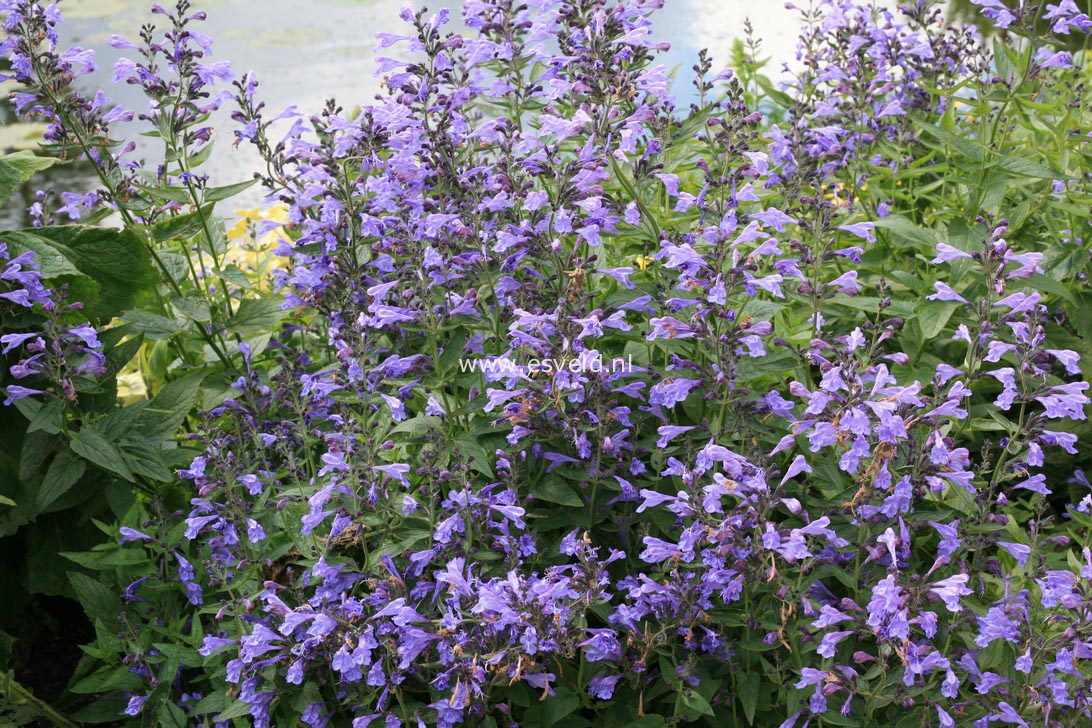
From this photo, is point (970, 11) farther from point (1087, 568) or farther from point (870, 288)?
point (1087, 568)

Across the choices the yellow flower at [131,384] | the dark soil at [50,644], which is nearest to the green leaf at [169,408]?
the dark soil at [50,644]

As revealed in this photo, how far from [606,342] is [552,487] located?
2.70ft

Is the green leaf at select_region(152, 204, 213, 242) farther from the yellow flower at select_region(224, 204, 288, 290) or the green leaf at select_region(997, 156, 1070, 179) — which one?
the green leaf at select_region(997, 156, 1070, 179)

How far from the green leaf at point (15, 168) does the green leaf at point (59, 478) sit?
1090 mm

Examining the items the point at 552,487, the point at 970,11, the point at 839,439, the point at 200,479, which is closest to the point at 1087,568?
the point at 839,439

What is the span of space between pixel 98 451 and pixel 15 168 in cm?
130

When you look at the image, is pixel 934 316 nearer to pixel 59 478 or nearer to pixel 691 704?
pixel 691 704

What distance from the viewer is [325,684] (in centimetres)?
318

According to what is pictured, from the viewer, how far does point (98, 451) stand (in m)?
3.66

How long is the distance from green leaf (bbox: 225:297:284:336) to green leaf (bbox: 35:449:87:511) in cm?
87

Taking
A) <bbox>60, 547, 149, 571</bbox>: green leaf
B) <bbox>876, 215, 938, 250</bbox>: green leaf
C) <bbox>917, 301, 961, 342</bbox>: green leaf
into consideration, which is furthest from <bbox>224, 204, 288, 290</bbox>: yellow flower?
<bbox>917, 301, 961, 342</bbox>: green leaf

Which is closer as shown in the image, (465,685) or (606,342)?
(465,685)

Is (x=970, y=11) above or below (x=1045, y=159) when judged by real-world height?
above

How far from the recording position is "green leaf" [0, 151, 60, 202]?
159 inches
